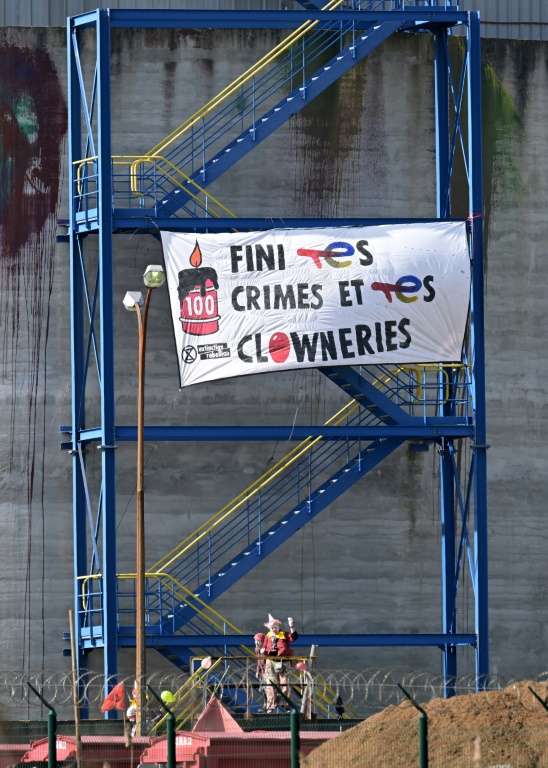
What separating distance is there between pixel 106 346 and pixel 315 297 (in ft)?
13.7

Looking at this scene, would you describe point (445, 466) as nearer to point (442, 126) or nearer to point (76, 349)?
point (442, 126)

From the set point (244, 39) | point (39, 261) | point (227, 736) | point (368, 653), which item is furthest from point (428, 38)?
point (227, 736)

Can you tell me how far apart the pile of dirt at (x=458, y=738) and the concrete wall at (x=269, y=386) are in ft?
39.0

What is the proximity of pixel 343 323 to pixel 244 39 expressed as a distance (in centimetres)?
758

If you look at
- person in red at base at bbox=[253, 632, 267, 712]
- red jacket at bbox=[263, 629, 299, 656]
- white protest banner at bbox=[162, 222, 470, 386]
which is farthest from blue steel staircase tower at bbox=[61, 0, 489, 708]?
red jacket at bbox=[263, 629, 299, 656]

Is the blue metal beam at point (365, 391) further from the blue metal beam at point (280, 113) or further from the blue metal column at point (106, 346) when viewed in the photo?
the blue metal beam at point (280, 113)

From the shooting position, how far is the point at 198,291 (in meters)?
36.0

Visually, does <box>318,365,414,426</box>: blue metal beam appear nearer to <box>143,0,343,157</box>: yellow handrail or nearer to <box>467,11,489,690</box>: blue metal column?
<box>467,11,489,690</box>: blue metal column

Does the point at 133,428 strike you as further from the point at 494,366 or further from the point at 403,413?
the point at 494,366

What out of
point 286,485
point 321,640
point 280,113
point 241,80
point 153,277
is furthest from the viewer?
point 241,80

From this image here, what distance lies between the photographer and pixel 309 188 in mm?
39844

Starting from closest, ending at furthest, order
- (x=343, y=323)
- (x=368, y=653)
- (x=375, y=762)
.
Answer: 1. (x=375, y=762)
2. (x=343, y=323)
3. (x=368, y=653)

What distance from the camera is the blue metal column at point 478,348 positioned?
36.3 metres

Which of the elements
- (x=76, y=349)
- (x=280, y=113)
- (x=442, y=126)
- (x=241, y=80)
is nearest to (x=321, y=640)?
(x=76, y=349)
